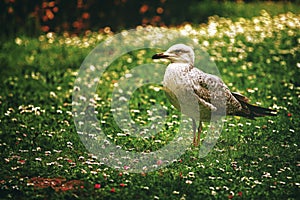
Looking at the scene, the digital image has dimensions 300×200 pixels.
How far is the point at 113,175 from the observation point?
18.9 feet

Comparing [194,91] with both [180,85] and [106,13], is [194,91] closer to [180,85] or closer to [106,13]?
[180,85]

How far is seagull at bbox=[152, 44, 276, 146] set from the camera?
591 centimetres

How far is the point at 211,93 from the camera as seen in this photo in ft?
20.1

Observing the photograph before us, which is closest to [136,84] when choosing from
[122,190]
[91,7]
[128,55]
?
[128,55]

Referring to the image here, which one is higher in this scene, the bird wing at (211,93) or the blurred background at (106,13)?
the blurred background at (106,13)

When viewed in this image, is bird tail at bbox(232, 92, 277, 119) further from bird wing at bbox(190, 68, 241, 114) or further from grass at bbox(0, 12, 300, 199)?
grass at bbox(0, 12, 300, 199)

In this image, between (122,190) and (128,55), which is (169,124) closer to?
(122,190)

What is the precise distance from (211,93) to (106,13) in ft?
26.1

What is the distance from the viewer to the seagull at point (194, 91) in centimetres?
591

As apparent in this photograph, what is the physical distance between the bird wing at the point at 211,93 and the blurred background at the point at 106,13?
7.29m

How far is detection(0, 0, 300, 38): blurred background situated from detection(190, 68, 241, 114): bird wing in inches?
287

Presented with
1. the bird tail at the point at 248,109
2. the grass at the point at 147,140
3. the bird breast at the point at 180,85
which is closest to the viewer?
the grass at the point at 147,140

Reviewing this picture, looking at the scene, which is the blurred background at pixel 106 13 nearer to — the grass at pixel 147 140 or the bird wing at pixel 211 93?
the grass at pixel 147 140

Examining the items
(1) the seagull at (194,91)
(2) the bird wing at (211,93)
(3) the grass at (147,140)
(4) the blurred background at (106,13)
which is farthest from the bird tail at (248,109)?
(4) the blurred background at (106,13)
